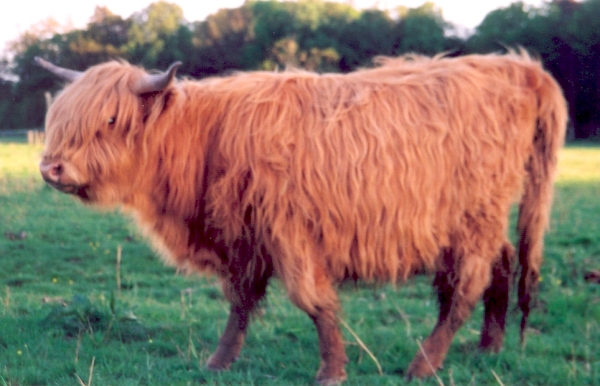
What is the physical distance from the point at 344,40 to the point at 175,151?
38.4 m

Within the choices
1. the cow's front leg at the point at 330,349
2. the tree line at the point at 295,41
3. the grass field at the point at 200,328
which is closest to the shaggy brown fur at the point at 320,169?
the cow's front leg at the point at 330,349

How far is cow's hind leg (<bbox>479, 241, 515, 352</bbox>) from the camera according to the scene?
4.26 meters

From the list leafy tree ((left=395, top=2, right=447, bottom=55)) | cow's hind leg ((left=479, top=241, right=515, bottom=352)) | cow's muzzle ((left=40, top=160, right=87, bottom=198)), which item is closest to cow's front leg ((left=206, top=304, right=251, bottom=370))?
cow's muzzle ((left=40, top=160, right=87, bottom=198))

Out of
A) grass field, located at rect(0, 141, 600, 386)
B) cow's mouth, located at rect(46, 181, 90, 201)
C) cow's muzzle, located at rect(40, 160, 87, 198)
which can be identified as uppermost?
cow's muzzle, located at rect(40, 160, 87, 198)

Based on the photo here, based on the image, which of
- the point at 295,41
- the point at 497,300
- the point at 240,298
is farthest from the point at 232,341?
the point at 295,41

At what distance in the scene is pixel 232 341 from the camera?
13.3 feet

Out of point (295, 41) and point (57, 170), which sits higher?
point (57, 170)

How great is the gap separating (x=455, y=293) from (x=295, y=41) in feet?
125

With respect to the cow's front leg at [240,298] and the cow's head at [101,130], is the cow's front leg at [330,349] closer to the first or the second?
the cow's front leg at [240,298]

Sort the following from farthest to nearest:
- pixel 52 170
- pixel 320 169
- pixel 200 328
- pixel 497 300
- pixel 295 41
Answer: pixel 295 41, pixel 200 328, pixel 497 300, pixel 320 169, pixel 52 170

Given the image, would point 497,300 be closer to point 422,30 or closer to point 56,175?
point 56,175

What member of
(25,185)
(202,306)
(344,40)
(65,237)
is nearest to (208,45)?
(344,40)

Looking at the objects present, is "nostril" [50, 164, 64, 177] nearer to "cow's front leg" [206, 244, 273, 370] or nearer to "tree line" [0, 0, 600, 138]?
"cow's front leg" [206, 244, 273, 370]

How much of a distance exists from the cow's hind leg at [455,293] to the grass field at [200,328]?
0.14 meters
